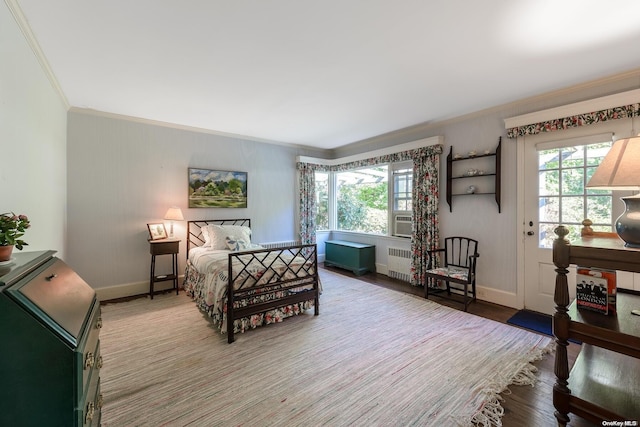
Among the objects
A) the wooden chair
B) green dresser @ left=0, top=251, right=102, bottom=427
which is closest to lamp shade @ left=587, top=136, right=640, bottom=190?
the wooden chair

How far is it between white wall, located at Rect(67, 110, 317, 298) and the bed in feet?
3.28

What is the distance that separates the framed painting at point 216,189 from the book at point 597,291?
4420mm

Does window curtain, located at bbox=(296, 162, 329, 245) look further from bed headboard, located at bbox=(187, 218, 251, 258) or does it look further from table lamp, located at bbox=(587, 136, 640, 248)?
table lamp, located at bbox=(587, 136, 640, 248)

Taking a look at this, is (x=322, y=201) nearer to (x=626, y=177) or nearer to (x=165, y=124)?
(x=165, y=124)

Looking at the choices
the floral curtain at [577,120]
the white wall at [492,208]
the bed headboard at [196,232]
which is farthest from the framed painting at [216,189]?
the floral curtain at [577,120]

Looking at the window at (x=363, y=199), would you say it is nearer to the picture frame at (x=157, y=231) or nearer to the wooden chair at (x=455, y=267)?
the wooden chair at (x=455, y=267)

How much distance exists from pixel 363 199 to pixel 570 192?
3.19 meters

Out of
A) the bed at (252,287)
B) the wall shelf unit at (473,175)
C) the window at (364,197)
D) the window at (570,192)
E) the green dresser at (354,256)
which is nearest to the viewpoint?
the bed at (252,287)

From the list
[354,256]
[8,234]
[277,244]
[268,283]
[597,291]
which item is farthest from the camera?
[277,244]

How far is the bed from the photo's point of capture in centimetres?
264

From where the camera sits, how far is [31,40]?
6.55 ft

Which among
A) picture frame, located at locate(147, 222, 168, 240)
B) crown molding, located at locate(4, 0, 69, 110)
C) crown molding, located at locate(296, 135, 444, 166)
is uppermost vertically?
crown molding, located at locate(4, 0, 69, 110)

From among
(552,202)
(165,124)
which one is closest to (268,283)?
(165,124)

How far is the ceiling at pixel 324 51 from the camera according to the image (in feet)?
5.72
